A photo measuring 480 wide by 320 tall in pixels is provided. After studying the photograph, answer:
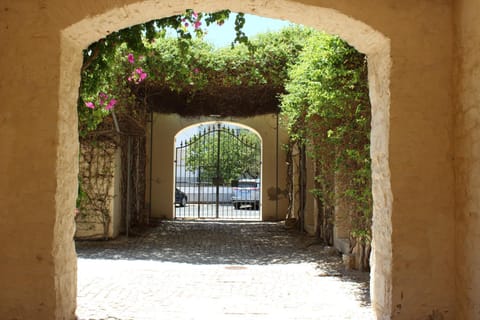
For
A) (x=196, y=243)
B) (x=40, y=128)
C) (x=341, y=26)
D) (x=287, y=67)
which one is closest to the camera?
(x=40, y=128)

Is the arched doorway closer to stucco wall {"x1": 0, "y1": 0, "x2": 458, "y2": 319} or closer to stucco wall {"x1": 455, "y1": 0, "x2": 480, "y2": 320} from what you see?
stucco wall {"x1": 0, "y1": 0, "x2": 458, "y2": 319}

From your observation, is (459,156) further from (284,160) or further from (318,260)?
(284,160)

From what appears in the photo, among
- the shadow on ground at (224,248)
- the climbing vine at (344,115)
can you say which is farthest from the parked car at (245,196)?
the climbing vine at (344,115)

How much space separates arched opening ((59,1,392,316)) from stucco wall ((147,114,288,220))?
380 inches

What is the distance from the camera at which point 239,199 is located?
60.8 ft

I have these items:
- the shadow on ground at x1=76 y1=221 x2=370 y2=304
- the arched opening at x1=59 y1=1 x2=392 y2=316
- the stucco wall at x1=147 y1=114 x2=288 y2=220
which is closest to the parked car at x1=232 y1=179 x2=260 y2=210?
the stucco wall at x1=147 y1=114 x2=288 y2=220

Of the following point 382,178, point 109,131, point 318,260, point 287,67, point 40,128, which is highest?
point 287,67

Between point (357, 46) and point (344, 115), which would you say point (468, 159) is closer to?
point (357, 46)

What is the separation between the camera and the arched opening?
3.57 meters

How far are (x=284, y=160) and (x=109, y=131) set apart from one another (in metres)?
5.42

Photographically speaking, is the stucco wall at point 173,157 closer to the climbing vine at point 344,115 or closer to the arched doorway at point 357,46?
the climbing vine at point 344,115

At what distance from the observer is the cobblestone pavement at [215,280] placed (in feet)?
15.0

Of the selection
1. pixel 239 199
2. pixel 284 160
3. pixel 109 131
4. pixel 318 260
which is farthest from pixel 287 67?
pixel 239 199

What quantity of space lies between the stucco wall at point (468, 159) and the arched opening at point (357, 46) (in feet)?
1.52
